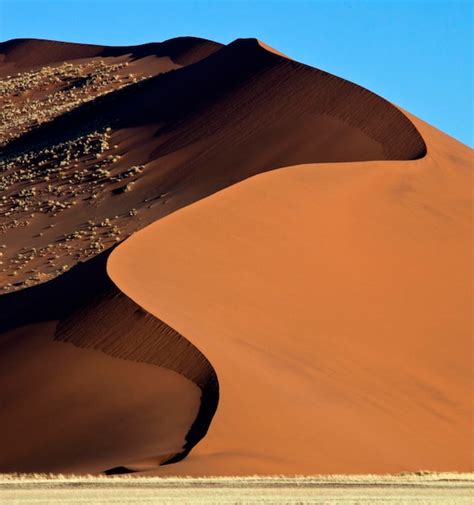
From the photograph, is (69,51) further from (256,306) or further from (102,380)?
(102,380)

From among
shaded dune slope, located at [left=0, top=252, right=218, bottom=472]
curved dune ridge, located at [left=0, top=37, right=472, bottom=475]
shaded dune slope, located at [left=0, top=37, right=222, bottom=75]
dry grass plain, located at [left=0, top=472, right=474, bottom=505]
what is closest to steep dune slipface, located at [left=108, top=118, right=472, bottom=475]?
curved dune ridge, located at [left=0, top=37, right=472, bottom=475]

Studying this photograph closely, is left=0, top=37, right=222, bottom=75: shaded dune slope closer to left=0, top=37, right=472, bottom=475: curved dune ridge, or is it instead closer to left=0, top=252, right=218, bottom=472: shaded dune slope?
left=0, top=37, right=472, bottom=475: curved dune ridge

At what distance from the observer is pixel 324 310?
28.5 metres

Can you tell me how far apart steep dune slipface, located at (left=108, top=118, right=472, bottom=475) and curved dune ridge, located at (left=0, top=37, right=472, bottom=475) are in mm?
48

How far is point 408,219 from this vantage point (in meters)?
34.0

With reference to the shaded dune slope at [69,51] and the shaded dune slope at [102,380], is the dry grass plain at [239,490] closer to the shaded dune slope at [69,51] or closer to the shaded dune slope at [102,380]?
the shaded dune slope at [102,380]

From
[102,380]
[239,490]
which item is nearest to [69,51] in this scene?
[102,380]

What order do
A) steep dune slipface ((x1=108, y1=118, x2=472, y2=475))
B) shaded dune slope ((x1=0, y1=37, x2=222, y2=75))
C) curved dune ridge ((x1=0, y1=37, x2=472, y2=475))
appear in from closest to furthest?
steep dune slipface ((x1=108, y1=118, x2=472, y2=475)), curved dune ridge ((x1=0, y1=37, x2=472, y2=475)), shaded dune slope ((x1=0, y1=37, x2=222, y2=75))

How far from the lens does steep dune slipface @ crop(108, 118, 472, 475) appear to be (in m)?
22.5

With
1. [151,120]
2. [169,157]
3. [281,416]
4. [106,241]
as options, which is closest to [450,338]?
[281,416]

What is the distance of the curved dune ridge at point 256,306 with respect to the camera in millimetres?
22859

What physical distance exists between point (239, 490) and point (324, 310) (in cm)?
1044

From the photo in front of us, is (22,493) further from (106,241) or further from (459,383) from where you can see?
(106,241)

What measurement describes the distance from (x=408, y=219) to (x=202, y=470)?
14.7 m
